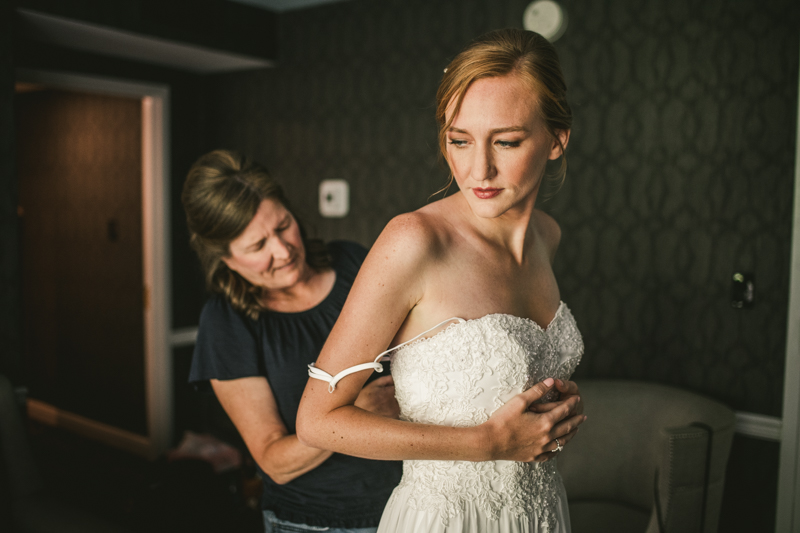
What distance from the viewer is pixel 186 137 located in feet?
14.1

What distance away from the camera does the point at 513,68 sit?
1058 millimetres

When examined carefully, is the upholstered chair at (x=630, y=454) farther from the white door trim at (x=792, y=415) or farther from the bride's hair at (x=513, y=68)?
the bride's hair at (x=513, y=68)

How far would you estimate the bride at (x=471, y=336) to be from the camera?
3.38ft

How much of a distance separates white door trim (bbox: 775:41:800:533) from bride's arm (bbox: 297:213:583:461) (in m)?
2.01

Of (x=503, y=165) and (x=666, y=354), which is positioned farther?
(x=666, y=354)

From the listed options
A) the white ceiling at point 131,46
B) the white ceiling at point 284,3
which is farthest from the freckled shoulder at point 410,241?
the white ceiling at point 284,3

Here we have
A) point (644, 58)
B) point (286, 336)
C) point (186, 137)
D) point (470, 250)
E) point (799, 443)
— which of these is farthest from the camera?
point (186, 137)

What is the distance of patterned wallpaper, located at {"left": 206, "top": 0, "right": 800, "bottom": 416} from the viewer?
2.53 meters

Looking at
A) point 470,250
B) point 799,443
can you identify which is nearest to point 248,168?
point 470,250

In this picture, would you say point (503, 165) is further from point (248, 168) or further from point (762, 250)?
point (762, 250)

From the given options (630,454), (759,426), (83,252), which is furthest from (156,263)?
(759,426)

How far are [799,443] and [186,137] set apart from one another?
4188 millimetres

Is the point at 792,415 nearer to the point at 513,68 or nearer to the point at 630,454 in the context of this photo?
the point at 630,454

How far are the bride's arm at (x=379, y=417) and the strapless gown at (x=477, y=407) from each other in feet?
0.26
